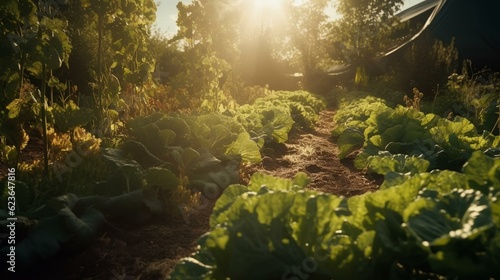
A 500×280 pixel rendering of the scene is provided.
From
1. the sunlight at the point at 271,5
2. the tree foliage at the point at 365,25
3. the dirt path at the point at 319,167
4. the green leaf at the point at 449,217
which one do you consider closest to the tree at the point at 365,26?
the tree foliage at the point at 365,25

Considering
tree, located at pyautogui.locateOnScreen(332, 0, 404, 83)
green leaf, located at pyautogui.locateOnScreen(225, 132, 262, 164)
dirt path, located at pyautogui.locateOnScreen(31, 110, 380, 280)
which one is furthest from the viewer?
tree, located at pyautogui.locateOnScreen(332, 0, 404, 83)

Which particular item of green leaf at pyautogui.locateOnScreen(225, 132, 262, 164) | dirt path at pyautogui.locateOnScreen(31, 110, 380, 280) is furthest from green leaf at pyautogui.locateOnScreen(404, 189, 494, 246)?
green leaf at pyautogui.locateOnScreen(225, 132, 262, 164)

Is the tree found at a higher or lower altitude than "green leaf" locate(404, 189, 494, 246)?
higher

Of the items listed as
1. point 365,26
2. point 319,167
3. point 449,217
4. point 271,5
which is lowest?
point 319,167

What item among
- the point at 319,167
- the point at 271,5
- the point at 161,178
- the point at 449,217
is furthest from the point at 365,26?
the point at 449,217

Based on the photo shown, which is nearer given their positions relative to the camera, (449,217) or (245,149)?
(449,217)

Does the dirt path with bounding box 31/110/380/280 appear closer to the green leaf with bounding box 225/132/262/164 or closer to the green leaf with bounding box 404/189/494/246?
the green leaf with bounding box 225/132/262/164

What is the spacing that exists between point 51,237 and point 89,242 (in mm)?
204

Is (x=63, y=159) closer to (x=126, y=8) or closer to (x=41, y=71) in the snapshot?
(x=41, y=71)

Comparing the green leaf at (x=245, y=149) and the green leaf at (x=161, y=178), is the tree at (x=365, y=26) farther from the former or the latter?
the green leaf at (x=161, y=178)

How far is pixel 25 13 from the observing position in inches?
118

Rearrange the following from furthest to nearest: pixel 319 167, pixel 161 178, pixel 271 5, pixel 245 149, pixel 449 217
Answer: pixel 271 5, pixel 319 167, pixel 245 149, pixel 161 178, pixel 449 217

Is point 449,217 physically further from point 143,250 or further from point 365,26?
point 365,26

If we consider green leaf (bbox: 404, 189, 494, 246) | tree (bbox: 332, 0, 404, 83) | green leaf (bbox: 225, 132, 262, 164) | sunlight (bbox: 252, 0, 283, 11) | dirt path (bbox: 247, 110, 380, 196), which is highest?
sunlight (bbox: 252, 0, 283, 11)
